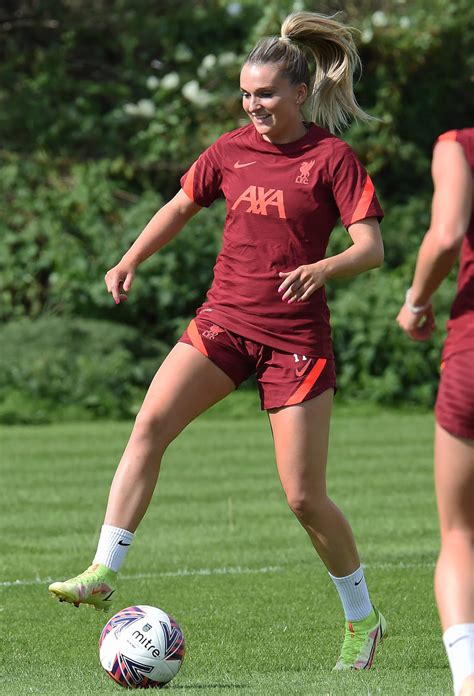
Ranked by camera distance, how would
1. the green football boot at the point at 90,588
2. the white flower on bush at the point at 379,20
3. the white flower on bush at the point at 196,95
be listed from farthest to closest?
1. the white flower on bush at the point at 379,20
2. the white flower on bush at the point at 196,95
3. the green football boot at the point at 90,588

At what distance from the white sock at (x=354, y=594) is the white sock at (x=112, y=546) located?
861 mm

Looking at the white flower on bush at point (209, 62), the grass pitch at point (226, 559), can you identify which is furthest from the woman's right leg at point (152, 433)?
the white flower on bush at point (209, 62)

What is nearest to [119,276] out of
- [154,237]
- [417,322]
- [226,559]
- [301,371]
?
[154,237]

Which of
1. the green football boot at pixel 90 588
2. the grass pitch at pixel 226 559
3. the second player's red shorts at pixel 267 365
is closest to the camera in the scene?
the green football boot at pixel 90 588

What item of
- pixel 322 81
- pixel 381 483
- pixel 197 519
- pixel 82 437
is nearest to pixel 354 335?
pixel 82 437

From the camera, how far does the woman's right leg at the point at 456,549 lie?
3730 mm

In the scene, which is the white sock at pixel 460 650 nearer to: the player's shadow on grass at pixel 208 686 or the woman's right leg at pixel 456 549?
→ the woman's right leg at pixel 456 549

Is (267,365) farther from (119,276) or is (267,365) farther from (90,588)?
(90,588)

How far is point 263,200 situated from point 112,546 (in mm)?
1383

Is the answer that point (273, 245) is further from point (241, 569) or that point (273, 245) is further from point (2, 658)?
point (241, 569)

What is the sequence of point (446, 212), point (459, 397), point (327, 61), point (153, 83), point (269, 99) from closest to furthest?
point (446, 212)
point (459, 397)
point (269, 99)
point (327, 61)
point (153, 83)

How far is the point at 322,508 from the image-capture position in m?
5.34

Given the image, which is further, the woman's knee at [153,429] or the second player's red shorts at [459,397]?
the woman's knee at [153,429]

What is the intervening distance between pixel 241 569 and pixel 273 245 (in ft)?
10.4
